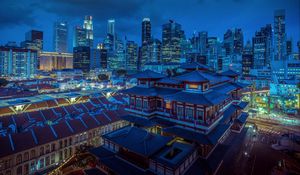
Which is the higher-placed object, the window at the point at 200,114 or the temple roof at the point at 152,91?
the temple roof at the point at 152,91

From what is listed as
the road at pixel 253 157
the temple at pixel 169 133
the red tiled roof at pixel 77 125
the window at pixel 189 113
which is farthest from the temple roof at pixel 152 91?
the road at pixel 253 157

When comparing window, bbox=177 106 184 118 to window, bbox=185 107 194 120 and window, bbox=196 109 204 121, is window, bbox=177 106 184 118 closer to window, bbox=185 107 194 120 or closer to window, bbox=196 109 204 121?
window, bbox=185 107 194 120

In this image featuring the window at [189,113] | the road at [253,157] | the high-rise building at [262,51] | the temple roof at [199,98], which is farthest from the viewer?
the high-rise building at [262,51]

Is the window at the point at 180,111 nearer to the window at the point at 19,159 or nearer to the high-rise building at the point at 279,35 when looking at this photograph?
the window at the point at 19,159

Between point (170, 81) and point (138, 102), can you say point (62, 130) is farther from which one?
point (170, 81)

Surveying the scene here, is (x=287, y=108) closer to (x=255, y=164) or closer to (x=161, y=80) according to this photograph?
(x=255, y=164)

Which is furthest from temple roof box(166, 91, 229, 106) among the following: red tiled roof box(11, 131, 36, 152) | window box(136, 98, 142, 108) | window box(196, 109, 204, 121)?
red tiled roof box(11, 131, 36, 152)

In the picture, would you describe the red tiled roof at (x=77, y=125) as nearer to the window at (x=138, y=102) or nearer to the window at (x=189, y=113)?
the window at (x=138, y=102)

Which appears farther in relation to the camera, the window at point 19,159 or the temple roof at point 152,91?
the temple roof at point 152,91

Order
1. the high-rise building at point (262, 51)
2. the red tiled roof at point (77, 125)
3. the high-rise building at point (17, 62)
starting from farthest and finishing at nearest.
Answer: the high-rise building at point (262, 51) → the high-rise building at point (17, 62) → the red tiled roof at point (77, 125)

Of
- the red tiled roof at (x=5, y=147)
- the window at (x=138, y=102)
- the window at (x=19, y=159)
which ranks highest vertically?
the window at (x=138, y=102)
